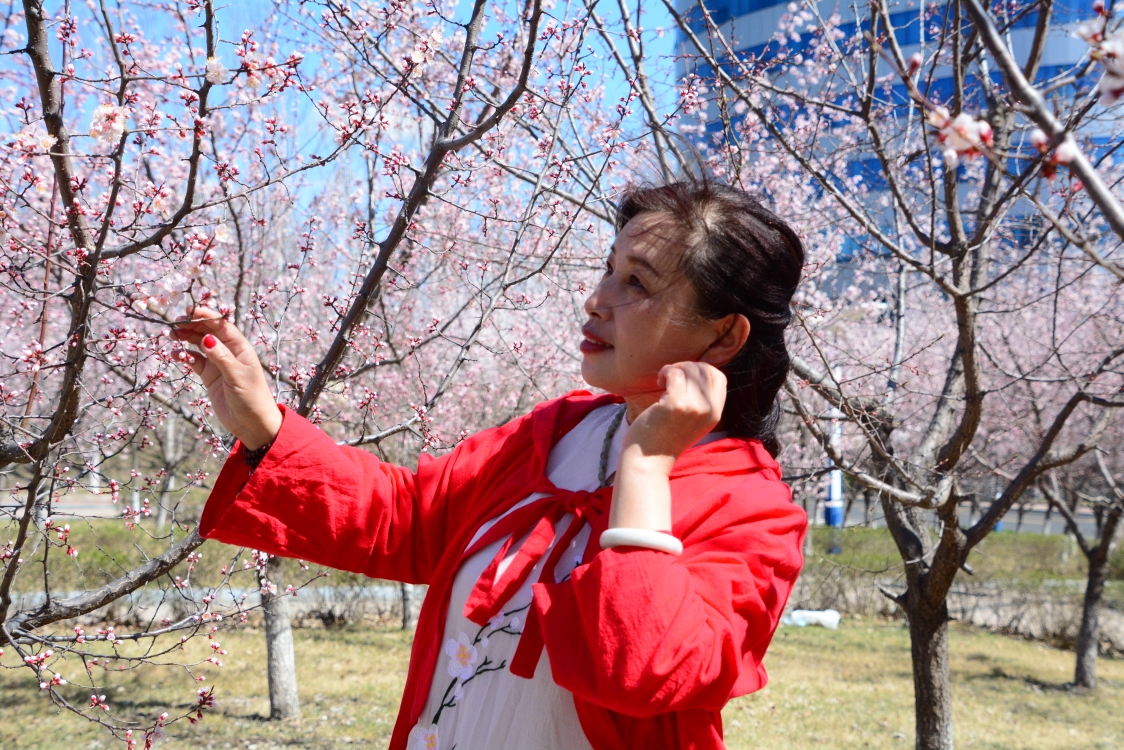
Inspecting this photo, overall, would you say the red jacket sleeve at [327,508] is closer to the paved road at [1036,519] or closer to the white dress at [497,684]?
the white dress at [497,684]

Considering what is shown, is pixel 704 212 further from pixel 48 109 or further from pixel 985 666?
pixel 985 666

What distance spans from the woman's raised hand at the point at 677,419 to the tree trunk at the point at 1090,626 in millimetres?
9466

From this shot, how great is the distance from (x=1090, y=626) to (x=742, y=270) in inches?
376

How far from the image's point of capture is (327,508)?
1435 mm

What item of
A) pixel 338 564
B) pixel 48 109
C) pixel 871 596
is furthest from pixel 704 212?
pixel 871 596

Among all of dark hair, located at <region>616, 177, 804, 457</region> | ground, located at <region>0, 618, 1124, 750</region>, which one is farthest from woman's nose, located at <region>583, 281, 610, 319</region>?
ground, located at <region>0, 618, 1124, 750</region>

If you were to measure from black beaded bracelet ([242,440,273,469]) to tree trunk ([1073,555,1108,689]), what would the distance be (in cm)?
959

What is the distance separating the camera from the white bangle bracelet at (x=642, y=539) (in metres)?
1.08

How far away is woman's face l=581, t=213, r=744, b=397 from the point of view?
1366 millimetres

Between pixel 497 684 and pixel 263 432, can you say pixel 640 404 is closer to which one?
pixel 497 684

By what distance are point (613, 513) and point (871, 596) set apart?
1354 centimetres

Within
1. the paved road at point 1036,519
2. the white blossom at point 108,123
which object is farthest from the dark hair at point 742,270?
the paved road at point 1036,519

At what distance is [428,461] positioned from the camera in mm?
1629

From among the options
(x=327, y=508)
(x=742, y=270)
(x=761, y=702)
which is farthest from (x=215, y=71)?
(x=761, y=702)
